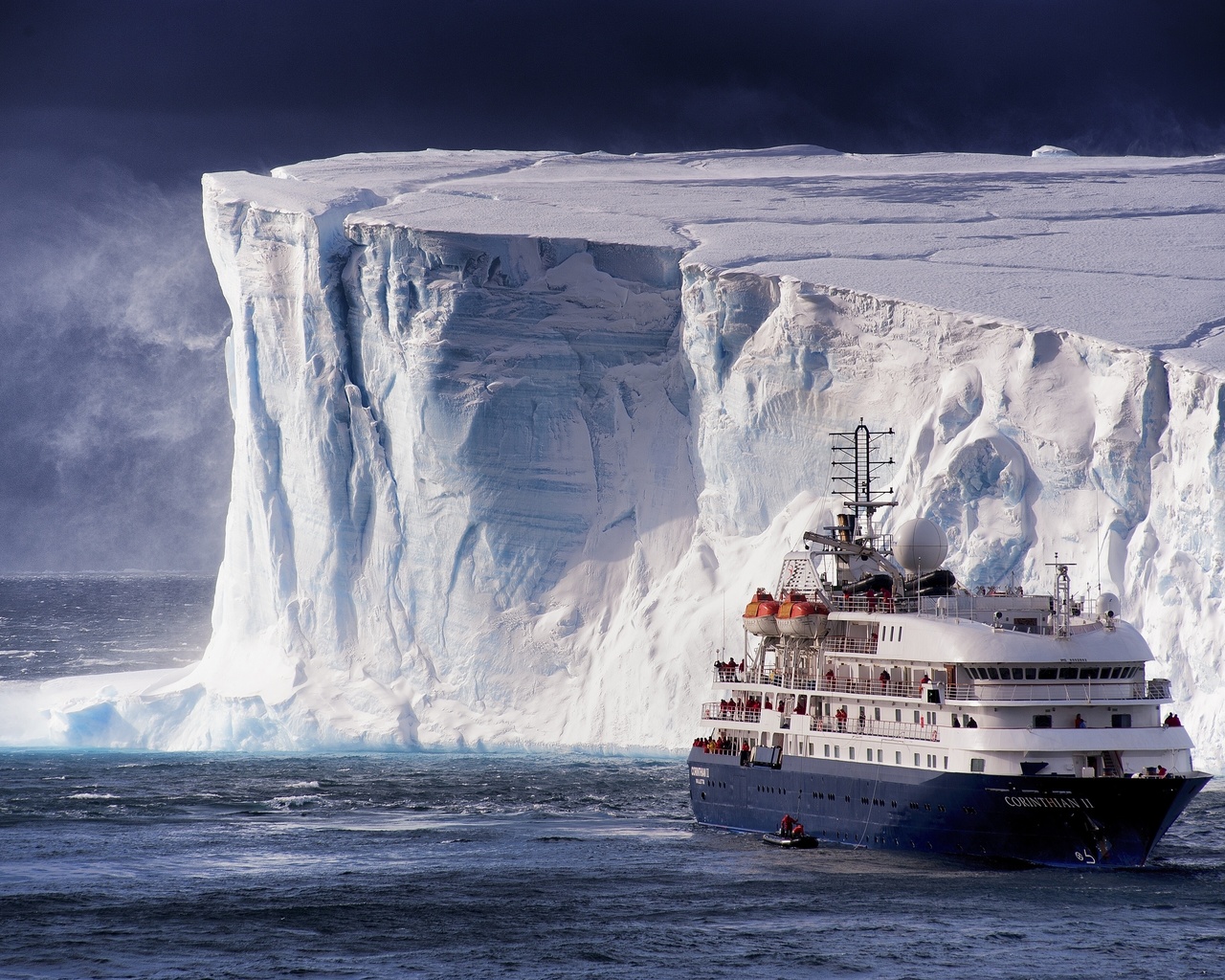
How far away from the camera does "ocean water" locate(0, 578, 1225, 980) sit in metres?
21.1

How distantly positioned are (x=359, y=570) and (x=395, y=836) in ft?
41.7

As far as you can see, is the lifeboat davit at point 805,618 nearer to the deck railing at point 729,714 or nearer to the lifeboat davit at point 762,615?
the lifeboat davit at point 762,615

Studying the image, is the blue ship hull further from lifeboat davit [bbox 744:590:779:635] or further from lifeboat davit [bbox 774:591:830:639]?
lifeboat davit [bbox 744:590:779:635]

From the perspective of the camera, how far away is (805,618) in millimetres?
29594

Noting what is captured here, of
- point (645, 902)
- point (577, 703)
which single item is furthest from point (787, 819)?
point (577, 703)

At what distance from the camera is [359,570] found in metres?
41.0

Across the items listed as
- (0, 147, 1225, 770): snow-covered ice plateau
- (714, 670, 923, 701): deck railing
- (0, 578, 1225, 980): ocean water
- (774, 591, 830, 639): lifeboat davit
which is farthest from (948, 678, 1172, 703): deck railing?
(0, 147, 1225, 770): snow-covered ice plateau

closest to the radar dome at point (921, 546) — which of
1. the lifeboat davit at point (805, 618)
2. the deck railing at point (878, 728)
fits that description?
the lifeboat davit at point (805, 618)

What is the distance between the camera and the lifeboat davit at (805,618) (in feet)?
97.1

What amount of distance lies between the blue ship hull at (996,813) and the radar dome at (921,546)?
376 centimetres

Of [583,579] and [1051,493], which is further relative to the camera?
[583,579]

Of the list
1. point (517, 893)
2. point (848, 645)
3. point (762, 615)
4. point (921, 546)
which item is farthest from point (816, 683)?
point (517, 893)

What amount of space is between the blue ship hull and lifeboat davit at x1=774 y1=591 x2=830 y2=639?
2.16 meters

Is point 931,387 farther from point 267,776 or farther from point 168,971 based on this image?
point 168,971
